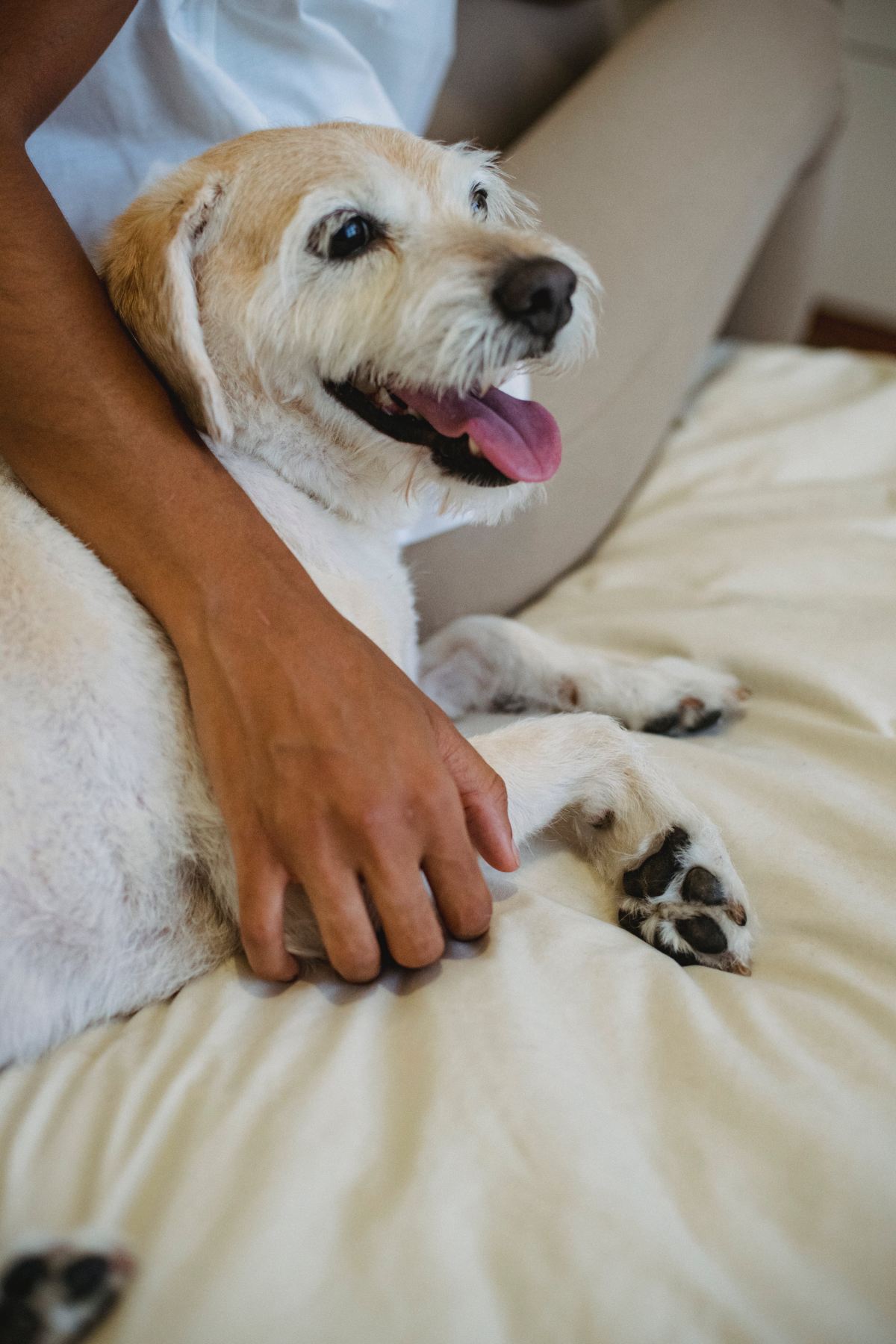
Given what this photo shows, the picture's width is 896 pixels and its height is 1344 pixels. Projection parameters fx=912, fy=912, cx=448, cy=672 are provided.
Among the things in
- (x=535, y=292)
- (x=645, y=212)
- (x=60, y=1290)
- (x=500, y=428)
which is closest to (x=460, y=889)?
(x=60, y=1290)

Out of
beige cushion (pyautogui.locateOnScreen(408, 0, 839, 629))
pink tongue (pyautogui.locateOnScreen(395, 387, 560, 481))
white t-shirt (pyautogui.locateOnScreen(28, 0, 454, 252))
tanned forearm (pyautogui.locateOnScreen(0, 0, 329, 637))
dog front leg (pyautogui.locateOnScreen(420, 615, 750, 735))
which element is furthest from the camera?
beige cushion (pyautogui.locateOnScreen(408, 0, 839, 629))

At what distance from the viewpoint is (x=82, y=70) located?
114 cm

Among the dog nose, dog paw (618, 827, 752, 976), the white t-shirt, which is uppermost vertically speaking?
the white t-shirt

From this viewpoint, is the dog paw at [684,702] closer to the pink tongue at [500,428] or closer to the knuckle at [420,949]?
the pink tongue at [500,428]

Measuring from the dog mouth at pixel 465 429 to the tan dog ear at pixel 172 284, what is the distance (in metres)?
0.17

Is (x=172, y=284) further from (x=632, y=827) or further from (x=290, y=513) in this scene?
(x=632, y=827)

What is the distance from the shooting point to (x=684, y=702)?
1381 mm

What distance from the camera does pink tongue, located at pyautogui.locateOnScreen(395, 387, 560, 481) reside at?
1109 mm

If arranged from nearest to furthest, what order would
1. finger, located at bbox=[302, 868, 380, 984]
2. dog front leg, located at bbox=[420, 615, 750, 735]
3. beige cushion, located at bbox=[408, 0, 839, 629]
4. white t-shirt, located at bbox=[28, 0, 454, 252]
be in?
finger, located at bbox=[302, 868, 380, 984] → white t-shirt, located at bbox=[28, 0, 454, 252] → dog front leg, located at bbox=[420, 615, 750, 735] → beige cushion, located at bbox=[408, 0, 839, 629]

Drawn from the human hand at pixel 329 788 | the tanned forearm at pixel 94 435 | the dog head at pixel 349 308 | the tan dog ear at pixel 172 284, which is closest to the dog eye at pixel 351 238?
the dog head at pixel 349 308

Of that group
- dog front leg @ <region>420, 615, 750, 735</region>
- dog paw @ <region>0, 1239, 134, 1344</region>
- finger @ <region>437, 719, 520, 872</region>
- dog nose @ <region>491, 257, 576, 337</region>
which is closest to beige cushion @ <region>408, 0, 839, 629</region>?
dog front leg @ <region>420, 615, 750, 735</region>

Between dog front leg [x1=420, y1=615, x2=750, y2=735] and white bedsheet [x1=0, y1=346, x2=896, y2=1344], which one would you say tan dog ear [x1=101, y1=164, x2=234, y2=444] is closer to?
dog front leg [x1=420, y1=615, x2=750, y2=735]

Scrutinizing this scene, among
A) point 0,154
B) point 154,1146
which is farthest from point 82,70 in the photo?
point 154,1146

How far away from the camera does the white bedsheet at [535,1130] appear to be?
67 cm
